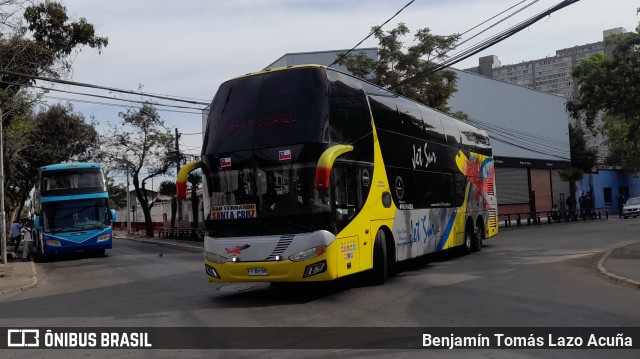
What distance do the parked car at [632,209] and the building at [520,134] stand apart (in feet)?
19.1

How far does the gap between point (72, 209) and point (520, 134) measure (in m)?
34.7

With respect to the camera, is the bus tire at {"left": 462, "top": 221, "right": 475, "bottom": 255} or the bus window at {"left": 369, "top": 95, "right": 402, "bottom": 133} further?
→ the bus tire at {"left": 462, "top": 221, "right": 475, "bottom": 255}

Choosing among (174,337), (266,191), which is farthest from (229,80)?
(174,337)

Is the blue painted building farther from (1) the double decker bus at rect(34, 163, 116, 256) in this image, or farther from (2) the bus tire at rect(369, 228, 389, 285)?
(2) the bus tire at rect(369, 228, 389, 285)

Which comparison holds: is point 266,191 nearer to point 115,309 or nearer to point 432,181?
point 115,309

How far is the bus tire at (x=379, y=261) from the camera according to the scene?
1073 centimetres

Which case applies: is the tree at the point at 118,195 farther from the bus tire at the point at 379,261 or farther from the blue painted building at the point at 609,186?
the bus tire at the point at 379,261

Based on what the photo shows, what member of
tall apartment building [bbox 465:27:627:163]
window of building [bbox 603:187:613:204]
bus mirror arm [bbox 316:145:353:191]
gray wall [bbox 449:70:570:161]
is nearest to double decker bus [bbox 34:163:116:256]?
bus mirror arm [bbox 316:145:353:191]

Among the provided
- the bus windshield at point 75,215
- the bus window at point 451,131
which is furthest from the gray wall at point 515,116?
the bus windshield at point 75,215

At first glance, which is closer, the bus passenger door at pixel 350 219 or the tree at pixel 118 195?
the bus passenger door at pixel 350 219

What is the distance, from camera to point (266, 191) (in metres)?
9.45

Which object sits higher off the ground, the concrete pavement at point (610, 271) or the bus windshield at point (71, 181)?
the bus windshield at point (71, 181)

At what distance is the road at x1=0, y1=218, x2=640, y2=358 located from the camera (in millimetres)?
7395

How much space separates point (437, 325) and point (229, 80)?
588cm
